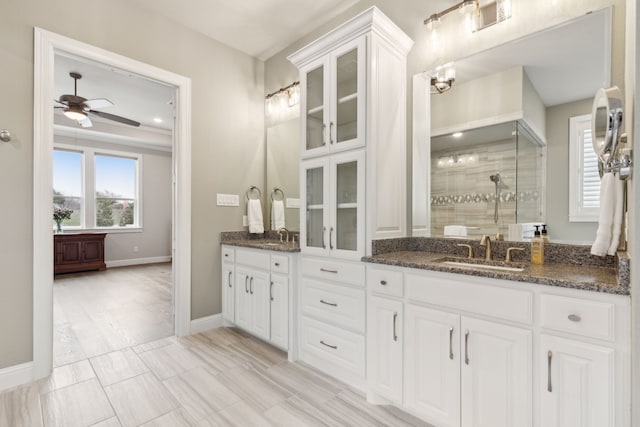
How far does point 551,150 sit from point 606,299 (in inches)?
36.1

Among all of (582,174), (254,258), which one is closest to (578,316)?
(582,174)

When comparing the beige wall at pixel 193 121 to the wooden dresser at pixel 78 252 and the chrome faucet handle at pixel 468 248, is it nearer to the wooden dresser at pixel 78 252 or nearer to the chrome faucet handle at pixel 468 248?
the chrome faucet handle at pixel 468 248

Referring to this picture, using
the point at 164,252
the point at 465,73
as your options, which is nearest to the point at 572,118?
the point at 465,73

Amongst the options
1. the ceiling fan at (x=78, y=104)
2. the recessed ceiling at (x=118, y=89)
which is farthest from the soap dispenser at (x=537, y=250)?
the ceiling fan at (x=78, y=104)

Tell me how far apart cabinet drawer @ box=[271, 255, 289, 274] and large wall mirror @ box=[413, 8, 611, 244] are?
39.8 inches

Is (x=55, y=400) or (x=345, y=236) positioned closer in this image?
(x=55, y=400)

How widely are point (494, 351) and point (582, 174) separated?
106 centimetres

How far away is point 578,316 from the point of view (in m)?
1.16

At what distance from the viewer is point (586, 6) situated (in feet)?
5.11

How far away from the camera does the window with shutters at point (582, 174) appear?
156 cm

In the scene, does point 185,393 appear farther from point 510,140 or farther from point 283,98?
point 283,98

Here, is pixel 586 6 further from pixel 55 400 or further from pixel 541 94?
pixel 55 400

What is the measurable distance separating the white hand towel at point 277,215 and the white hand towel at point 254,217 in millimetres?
133

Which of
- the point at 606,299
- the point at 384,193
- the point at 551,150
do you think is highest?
the point at 551,150
